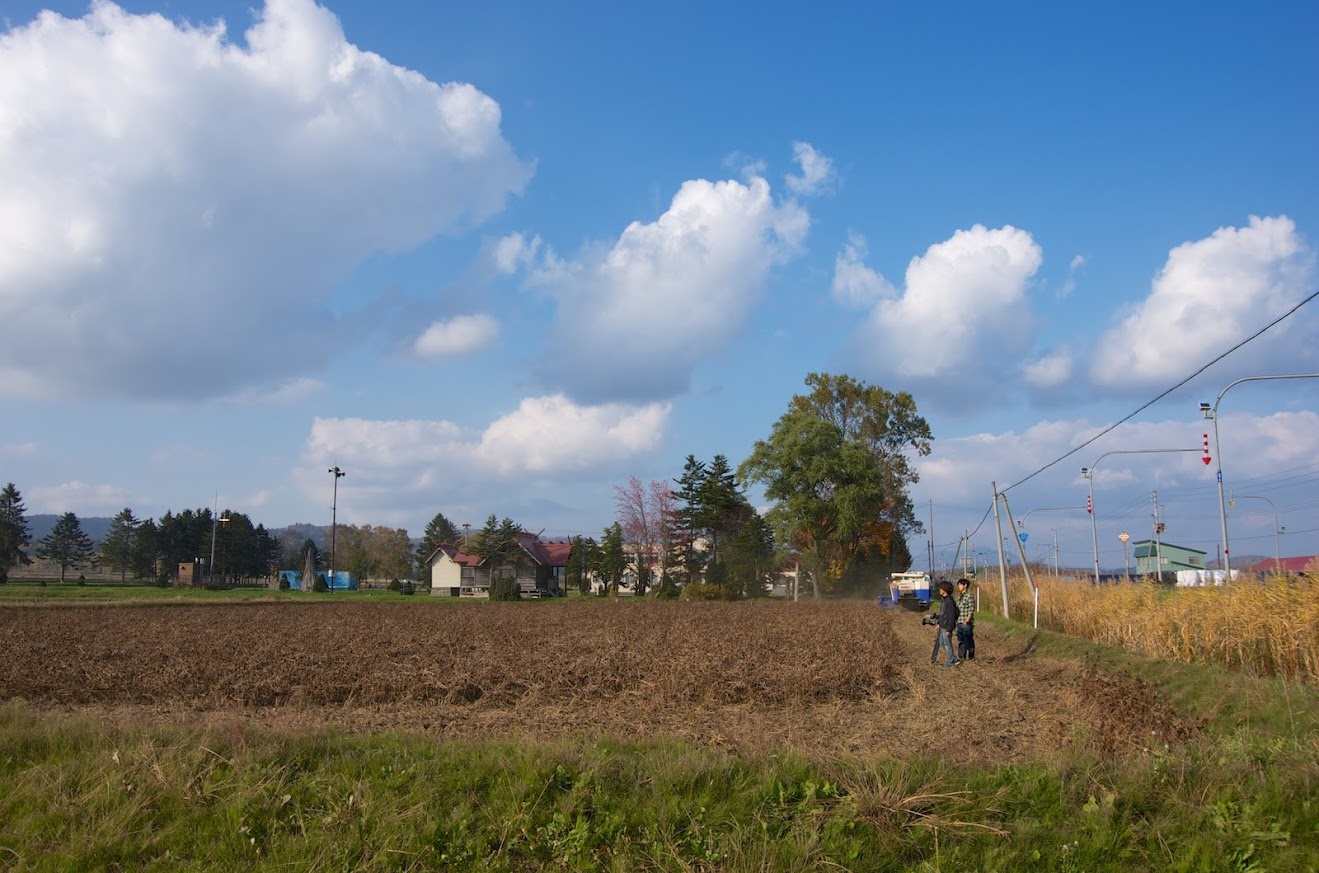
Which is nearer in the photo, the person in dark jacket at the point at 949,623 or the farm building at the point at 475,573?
the person in dark jacket at the point at 949,623

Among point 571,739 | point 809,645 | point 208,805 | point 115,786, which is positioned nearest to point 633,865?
point 571,739

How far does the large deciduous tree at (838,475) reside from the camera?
6406 centimetres

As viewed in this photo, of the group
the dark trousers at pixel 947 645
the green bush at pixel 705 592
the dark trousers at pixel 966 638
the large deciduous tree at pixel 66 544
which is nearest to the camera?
the dark trousers at pixel 947 645

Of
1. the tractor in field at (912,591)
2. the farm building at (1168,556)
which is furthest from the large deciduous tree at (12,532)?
the farm building at (1168,556)

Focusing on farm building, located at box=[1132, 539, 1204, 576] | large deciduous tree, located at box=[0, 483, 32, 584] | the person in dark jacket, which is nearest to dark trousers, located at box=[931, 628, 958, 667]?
the person in dark jacket

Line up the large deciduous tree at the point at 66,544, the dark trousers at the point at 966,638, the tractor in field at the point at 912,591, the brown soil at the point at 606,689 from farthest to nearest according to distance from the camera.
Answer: the large deciduous tree at the point at 66,544
the tractor in field at the point at 912,591
the dark trousers at the point at 966,638
the brown soil at the point at 606,689

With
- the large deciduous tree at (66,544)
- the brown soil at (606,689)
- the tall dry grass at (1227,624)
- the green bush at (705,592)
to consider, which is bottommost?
the green bush at (705,592)

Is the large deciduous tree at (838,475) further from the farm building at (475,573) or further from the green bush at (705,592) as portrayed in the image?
the farm building at (475,573)

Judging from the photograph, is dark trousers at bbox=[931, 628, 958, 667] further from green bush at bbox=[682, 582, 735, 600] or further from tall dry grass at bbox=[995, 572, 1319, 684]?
green bush at bbox=[682, 582, 735, 600]

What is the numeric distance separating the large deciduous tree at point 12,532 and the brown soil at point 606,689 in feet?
259

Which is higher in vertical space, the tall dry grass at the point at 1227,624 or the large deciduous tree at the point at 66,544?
the large deciduous tree at the point at 66,544

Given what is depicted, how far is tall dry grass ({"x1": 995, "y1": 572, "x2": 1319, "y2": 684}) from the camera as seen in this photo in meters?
13.8

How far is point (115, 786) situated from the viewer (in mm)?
7207

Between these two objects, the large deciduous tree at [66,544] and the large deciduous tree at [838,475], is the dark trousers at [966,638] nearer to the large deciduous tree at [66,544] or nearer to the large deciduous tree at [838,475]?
the large deciduous tree at [838,475]
